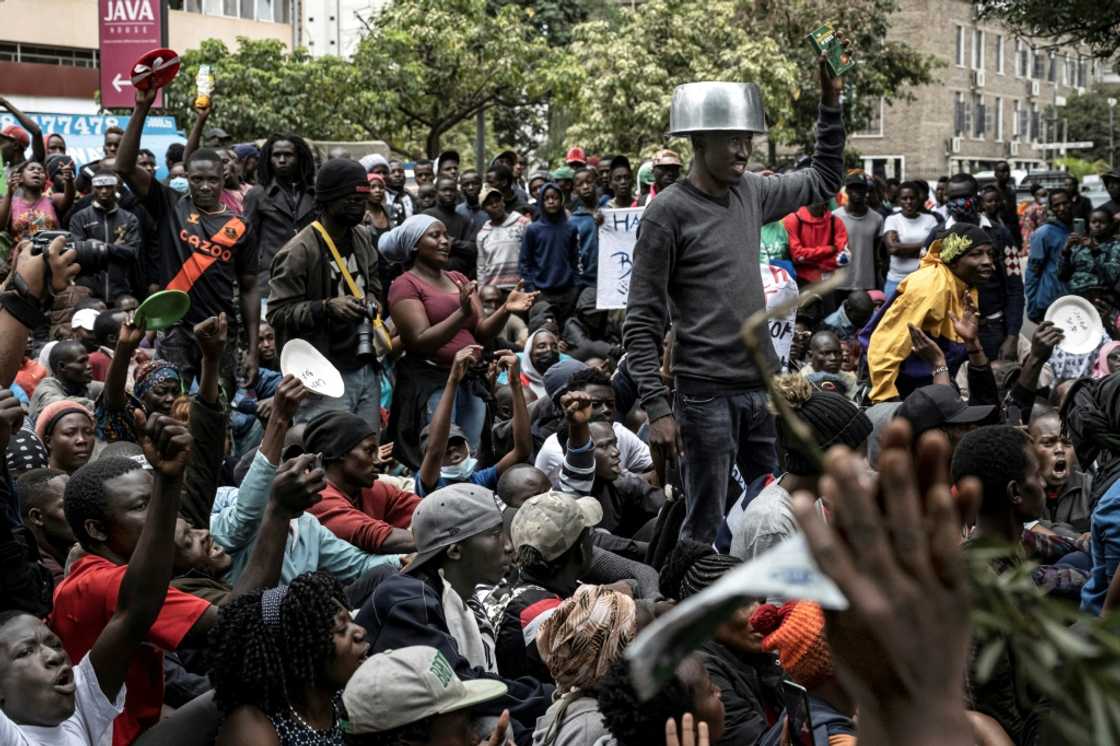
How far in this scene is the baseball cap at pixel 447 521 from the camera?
16.8ft

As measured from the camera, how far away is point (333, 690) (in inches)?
159

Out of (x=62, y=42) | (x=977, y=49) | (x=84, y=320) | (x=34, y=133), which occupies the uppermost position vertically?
(x=977, y=49)

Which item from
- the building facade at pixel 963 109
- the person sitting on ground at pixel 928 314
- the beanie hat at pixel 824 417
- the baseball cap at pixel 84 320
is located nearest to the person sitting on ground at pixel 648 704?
the beanie hat at pixel 824 417

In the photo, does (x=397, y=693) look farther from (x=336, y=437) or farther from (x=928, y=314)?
(x=928, y=314)

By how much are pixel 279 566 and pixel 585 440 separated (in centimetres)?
254

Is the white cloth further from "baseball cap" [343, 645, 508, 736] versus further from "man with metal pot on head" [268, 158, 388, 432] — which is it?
"man with metal pot on head" [268, 158, 388, 432]

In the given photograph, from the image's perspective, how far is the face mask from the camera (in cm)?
752

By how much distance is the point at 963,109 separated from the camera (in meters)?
60.8

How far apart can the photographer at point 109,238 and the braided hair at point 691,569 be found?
6334mm

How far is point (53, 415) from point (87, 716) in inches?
116

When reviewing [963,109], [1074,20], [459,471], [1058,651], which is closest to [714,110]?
[459,471]

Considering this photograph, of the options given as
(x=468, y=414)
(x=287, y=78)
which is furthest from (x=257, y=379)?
(x=287, y=78)

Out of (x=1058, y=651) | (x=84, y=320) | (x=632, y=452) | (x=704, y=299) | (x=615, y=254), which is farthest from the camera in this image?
(x=615, y=254)

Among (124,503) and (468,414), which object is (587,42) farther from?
(124,503)
